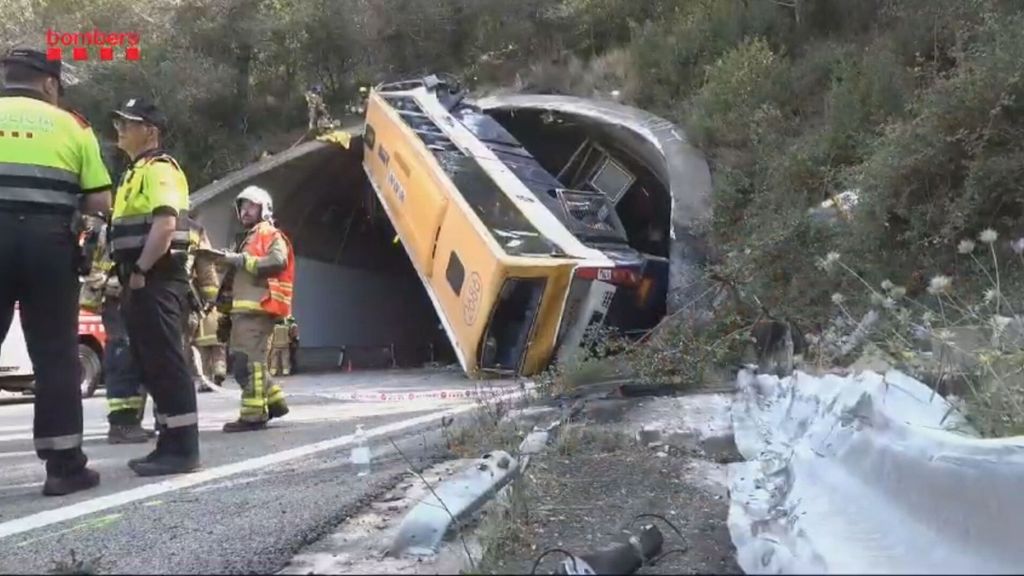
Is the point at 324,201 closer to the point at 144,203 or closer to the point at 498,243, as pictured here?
the point at 498,243

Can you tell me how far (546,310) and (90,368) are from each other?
17.9 ft

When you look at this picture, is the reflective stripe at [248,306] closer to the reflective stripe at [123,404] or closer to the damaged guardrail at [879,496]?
the reflective stripe at [123,404]

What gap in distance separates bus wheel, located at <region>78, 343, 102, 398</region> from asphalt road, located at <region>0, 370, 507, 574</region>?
169 inches

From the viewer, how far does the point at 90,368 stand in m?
10.9

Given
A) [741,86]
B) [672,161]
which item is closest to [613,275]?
[672,161]

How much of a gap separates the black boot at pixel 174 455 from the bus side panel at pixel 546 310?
179 inches

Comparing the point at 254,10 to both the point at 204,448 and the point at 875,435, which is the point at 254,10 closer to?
the point at 204,448


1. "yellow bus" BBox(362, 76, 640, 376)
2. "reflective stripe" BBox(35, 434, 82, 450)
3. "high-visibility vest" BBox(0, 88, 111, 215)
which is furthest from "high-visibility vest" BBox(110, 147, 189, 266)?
"yellow bus" BBox(362, 76, 640, 376)

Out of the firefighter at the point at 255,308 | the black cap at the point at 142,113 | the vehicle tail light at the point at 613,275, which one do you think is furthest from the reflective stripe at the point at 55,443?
the vehicle tail light at the point at 613,275

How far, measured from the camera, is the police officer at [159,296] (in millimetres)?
4316

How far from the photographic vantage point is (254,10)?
19188mm

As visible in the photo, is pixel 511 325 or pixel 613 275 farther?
pixel 511 325

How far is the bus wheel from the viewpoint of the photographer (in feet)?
35.4

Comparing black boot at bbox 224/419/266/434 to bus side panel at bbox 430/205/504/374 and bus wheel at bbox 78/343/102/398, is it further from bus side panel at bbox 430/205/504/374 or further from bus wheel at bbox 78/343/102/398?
bus wheel at bbox 78/343/102/398
